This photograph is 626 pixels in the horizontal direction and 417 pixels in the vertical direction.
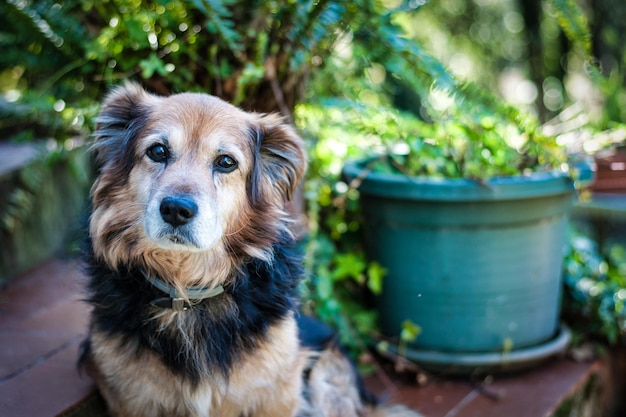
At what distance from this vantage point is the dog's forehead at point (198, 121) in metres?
2.01

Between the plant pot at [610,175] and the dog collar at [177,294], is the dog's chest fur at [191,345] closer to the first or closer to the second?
the dog collar at [177,294]

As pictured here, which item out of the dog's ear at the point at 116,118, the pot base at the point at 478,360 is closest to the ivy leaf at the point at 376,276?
the pot base at the point at 478,360

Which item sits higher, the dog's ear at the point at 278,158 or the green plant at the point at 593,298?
the dog's ear at the point at 278,158

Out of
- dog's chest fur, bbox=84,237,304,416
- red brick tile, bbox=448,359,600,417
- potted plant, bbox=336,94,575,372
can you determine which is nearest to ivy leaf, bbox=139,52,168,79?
dog's chest fur, bbox=84,237,304,416

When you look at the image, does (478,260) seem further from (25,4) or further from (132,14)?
(25,4)

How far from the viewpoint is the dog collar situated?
203 cm

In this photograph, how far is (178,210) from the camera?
1.80 m

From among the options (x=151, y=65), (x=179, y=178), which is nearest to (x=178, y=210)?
(x=179, y=178)

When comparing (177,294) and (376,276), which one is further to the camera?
(376,276)

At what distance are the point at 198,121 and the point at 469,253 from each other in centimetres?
145

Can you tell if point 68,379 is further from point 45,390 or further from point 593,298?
point 593,298

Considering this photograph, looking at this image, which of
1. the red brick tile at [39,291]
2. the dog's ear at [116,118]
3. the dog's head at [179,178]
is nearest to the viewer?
the dog's head at [179,178]

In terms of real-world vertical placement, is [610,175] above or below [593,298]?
above

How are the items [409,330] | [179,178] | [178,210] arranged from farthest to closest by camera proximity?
[409,330] → [179,178] → [178,210]
